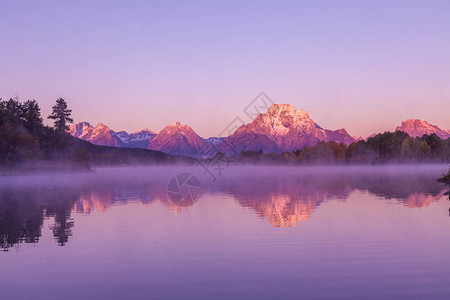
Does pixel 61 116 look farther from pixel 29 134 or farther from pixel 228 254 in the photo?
pixel 228 254

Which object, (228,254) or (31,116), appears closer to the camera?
(228,254)

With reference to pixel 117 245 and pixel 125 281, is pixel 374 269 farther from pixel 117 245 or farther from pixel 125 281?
pixel 117 245

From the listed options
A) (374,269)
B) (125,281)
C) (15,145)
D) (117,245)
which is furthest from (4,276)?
(15,145)

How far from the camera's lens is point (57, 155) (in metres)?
170

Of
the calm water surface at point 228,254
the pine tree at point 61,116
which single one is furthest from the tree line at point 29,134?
Result: the calm water surface at point 228,254

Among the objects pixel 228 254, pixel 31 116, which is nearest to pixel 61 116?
pixel 31 116

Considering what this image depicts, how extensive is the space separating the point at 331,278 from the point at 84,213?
2726 cm

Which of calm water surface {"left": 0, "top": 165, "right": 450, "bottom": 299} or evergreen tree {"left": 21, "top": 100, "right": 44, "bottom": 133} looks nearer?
calm water surface {"left": 0, "top": 165, "right": 450, "bottom": 299}

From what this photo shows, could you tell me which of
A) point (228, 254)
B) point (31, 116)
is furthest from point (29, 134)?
point (228, 254)

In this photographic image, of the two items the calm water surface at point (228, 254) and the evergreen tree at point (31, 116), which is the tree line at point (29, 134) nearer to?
the evergreen tree at point (31, 116)

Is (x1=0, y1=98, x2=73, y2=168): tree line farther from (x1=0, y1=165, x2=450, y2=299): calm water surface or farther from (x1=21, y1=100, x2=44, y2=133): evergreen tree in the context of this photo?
(x1=0, y1=165, x2=450, y2=299): calm water surface

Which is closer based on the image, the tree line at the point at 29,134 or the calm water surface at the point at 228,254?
the calm water surface at the point at 228,254

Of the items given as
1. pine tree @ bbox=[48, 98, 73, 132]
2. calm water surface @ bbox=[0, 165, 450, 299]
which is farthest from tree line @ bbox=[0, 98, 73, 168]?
calm water surface @ bbox=[0, 165, 450, 299]

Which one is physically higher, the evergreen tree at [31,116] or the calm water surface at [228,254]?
the evergreen tree at [31,116]
